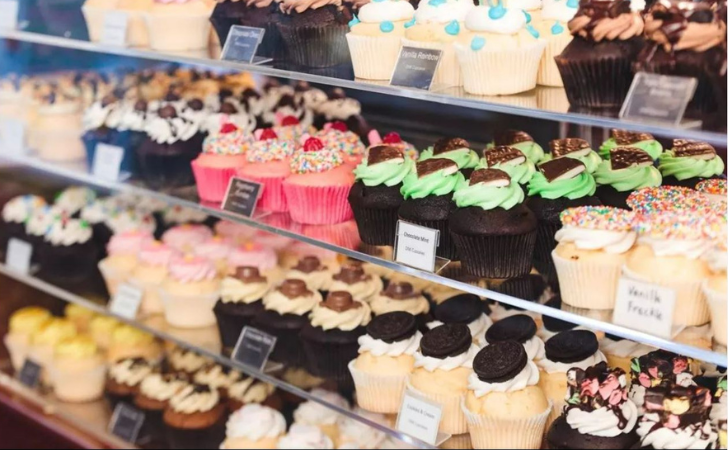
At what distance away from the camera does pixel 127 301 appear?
4.00 meters

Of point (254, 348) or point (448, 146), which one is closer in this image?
point (448, 146)

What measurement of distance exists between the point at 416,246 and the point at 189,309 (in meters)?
1.50

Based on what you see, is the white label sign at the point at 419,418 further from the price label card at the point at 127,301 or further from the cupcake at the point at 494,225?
the price label card at the point at 127,301

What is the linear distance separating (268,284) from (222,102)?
93 cm

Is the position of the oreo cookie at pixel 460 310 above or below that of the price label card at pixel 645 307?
below

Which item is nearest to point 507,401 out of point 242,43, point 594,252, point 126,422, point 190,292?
point 594,252

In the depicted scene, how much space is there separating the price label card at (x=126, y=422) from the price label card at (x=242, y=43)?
1709 millimetres

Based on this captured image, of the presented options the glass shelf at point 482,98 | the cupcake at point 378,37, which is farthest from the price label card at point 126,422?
the cupcake at point 378,37

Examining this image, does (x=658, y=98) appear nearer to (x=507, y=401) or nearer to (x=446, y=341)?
(x=507, y=401)

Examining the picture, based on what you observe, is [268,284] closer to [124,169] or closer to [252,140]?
[252,140]

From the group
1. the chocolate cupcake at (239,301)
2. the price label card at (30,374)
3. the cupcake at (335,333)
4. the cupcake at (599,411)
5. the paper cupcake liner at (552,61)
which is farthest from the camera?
the price label card at (30,374)

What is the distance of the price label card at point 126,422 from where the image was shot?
12.7 feet

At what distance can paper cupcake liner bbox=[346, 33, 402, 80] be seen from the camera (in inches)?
110

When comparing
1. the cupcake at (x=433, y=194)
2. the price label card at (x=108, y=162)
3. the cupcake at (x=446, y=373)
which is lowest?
the cupcake at (x=446, y=373)
